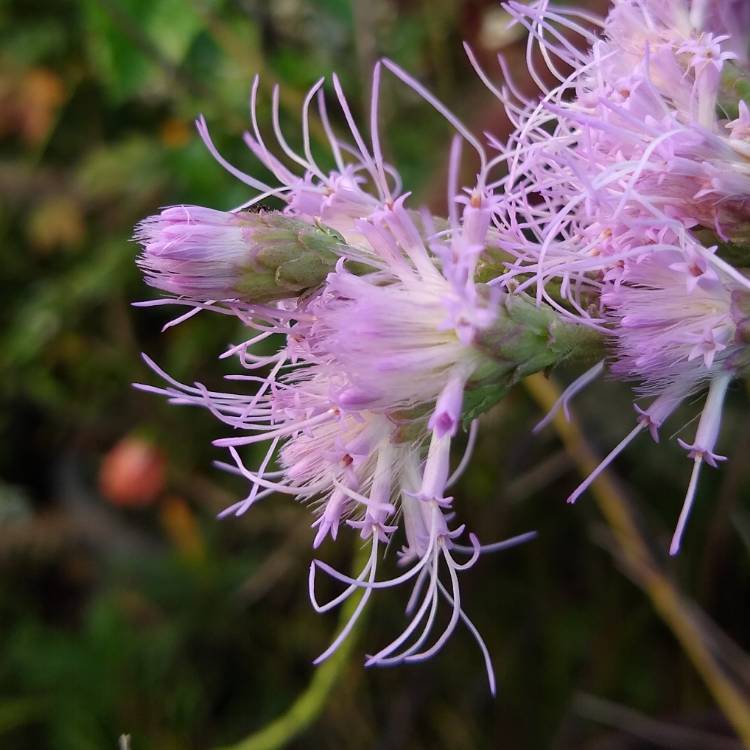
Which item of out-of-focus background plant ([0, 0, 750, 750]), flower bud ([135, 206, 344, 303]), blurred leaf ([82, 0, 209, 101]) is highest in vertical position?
flower bud ([135, 206, 344, 303])

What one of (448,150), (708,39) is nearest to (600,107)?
(708,39)

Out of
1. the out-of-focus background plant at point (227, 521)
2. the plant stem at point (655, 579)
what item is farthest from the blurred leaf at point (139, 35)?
the plant stem at point (655, 579)

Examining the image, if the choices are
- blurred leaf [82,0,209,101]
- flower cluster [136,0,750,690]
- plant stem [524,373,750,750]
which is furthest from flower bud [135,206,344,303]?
blurred leaf [82,0,209,101]

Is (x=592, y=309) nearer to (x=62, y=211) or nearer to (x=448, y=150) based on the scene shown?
(x=448, y=150)

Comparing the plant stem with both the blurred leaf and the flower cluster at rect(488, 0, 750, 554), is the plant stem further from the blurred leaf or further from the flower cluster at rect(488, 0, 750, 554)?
the blurred leaf

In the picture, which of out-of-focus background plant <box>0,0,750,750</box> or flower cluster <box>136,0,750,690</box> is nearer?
flower cluster <box>136,0,750,690</box>

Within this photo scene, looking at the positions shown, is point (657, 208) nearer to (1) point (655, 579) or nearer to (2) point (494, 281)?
(2) point (494, 281)

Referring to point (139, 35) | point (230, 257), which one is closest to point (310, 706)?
point (230, 257)

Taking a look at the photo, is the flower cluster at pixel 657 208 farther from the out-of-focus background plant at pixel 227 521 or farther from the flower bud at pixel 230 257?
the out-of-focus background plant at pixel 227 521
